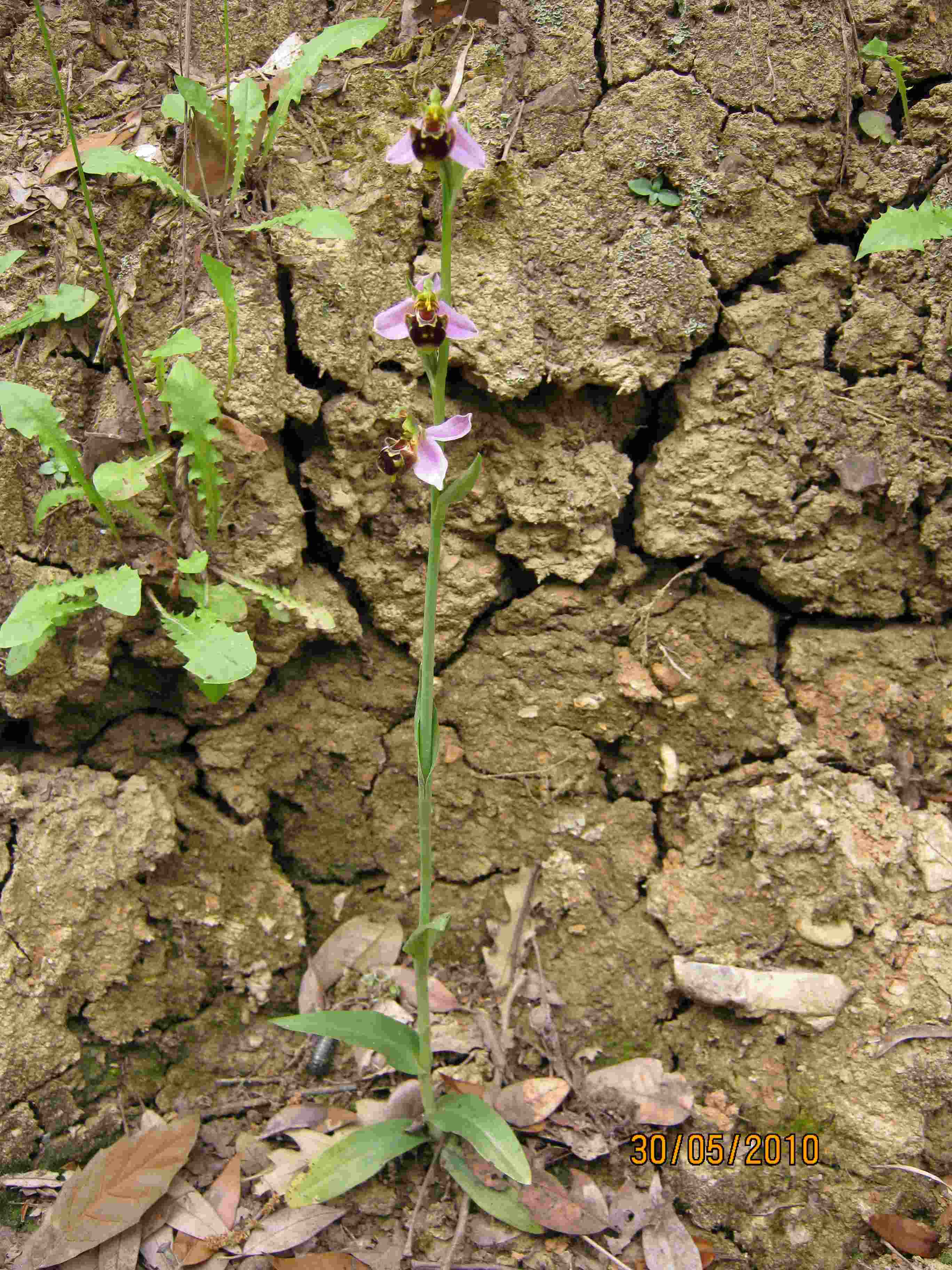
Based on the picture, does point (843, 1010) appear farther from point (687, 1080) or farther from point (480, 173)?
point (480, 173)

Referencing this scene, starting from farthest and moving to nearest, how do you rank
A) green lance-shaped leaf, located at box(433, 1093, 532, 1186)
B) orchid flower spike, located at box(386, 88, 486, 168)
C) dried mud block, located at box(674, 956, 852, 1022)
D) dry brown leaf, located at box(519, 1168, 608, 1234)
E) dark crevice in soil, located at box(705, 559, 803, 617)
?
dark crevice in soil, located at box(705, 559, 803, 617) → dried mud block, located at box(674, 956, 852, 1022) → dry brown leaf, located at box(519, 1168, 608, 1234) → green lance-shaped leaf, located at box(433, 1093, 532, 1186) → orchid flower spike, located at box(386, 88, 486, 168)

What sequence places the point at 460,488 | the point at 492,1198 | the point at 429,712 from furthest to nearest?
1. the point at 492,1198
2. the point at 429,712
3. the point at 460,488

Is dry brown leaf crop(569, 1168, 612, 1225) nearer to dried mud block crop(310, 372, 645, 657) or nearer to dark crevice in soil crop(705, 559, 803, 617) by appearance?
dried mud block crop(310, 372, 645, 657)

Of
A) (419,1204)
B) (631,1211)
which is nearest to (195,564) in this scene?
(419,1204)

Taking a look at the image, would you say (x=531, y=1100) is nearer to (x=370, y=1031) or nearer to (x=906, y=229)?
(x=370, y=1031)

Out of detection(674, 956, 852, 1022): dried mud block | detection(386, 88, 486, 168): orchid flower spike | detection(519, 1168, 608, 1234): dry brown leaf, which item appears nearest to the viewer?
detection(386, 88, 486, 168): orchid flower spike

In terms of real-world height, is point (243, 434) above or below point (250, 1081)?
above

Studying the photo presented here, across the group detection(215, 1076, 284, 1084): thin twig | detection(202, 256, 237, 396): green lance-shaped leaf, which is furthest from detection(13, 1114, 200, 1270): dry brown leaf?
detection(202, 256, 237, 396): green lance-shaped leaf
